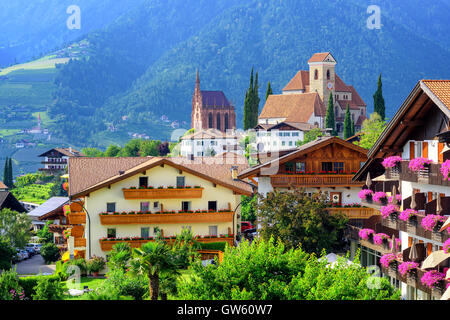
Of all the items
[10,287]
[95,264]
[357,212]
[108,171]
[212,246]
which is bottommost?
→ [95,264]

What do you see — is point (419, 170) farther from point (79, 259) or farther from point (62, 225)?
point (62, 225)

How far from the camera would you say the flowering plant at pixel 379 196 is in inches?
1326

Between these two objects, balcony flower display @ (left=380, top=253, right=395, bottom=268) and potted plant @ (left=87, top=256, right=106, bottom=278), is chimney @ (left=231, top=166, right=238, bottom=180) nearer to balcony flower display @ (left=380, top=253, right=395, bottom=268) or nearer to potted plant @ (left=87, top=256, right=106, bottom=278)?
potted plant @ (left=87, top=256, right=106, bottom=278)

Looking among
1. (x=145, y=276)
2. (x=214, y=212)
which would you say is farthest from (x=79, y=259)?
(x=145, y=276)

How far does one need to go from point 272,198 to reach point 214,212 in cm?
1006

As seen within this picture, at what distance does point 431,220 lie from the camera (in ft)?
81.3

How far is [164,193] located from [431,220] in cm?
3026

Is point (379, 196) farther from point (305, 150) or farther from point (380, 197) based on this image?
point (305, 150)

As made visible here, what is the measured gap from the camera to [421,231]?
26.9 metres

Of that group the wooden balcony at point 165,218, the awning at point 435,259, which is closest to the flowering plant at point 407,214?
the awning at point 435,259

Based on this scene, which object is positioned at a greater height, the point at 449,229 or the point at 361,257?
the point at 449,229

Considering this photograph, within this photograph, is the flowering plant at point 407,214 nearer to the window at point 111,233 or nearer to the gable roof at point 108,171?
the gable roof at point 108,171

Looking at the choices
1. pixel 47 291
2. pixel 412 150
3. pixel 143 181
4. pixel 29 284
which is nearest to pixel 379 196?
pixel 412 150

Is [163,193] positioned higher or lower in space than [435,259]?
higher
